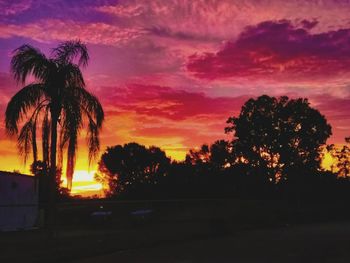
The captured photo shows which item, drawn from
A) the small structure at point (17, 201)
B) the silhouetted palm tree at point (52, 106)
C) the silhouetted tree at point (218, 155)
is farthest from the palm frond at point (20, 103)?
the silhouetted tree at point (218, 155)

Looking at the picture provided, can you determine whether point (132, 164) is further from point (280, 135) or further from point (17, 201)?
point (17, 201)

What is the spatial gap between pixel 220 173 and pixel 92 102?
1967 inches

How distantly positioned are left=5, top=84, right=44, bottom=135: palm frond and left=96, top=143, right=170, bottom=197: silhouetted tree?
7889cm

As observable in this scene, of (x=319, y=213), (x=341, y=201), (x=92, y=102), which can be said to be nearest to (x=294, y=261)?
(x=92, y=102)

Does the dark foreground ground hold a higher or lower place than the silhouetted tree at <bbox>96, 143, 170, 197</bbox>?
lower

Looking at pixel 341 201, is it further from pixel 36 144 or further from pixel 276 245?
pixel 36 144

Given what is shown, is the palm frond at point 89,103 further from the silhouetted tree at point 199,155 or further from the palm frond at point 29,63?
the silhouetted tree at point 199,155

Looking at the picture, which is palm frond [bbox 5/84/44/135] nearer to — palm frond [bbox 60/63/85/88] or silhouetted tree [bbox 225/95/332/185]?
palm frond [bbox 60/63/85/88]

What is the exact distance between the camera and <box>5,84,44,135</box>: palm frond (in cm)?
1761

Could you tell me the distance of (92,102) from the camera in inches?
725

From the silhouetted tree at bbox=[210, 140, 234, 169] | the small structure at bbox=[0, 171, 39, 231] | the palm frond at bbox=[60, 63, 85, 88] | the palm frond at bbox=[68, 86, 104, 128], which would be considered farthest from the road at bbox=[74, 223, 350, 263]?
the silhouetted tree at bbox=[210, 140, 234, 169]

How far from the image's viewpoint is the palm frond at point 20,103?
1761 centimetres

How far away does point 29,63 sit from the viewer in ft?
58.8

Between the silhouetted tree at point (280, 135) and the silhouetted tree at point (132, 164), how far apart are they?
32.6m
